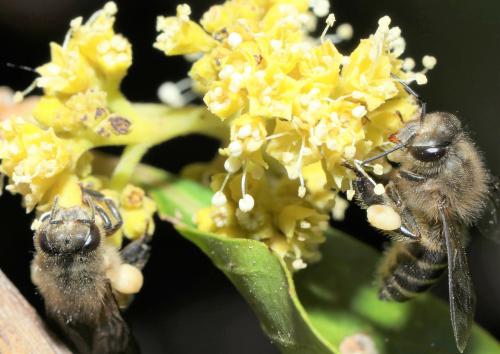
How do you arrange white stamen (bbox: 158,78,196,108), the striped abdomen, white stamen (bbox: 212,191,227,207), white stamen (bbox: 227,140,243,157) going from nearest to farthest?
white stamen (bbox: 227,140,243,157) → white stamen (bbox: 212,191,227,207) → the striped abdomen → white stamen (bbox: 158,78,196,108)

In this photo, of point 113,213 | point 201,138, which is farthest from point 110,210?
point 201,138

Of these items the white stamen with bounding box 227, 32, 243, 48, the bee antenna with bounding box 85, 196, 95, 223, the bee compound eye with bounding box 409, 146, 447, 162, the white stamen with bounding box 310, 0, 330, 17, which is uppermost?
the white stamen with bounding box 310, 0, 330, 17

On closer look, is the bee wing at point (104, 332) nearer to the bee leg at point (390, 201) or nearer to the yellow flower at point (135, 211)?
the yellow flower at point (135, 211)

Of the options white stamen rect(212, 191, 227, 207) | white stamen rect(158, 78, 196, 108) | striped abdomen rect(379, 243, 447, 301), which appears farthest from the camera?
white stamen rect(158, 78, 196, 108)

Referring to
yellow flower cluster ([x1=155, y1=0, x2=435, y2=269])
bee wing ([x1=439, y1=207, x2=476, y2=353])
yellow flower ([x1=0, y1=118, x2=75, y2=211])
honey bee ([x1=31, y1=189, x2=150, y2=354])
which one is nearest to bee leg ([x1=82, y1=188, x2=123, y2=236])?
honey bee ([x1=31, y1=189, x2=150, y2=354])

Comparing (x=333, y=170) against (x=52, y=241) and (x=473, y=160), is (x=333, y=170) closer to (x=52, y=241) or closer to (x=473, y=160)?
(x=473, y=160)

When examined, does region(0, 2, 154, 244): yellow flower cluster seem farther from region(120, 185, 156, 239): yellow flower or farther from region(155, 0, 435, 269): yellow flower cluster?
region(155, 0, 435, 269): yellow flower cluster
